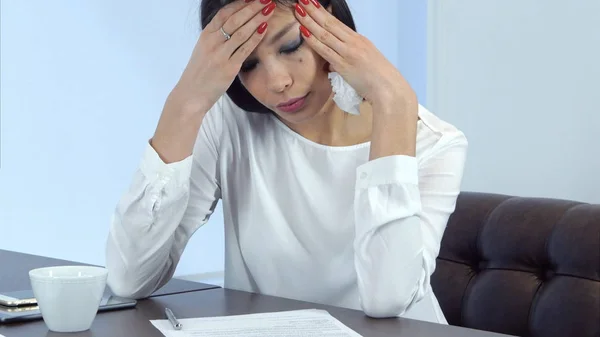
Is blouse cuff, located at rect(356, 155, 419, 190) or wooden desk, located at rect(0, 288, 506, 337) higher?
blouse cuff, located at rect(356, 155, 419, 190)

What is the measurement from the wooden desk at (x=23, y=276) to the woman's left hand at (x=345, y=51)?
0.41 meters

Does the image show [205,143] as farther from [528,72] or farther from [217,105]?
[528,72]

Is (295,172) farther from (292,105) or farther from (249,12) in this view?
(249,12)

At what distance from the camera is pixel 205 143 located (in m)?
1.53

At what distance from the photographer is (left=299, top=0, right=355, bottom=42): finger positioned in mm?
1380

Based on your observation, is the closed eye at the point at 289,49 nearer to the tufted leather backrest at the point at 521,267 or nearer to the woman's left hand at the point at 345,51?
the woman's left hand at the point at 345,51

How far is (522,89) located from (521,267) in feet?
3.79

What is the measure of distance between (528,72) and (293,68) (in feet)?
4.11

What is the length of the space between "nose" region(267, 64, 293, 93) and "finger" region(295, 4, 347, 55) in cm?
8

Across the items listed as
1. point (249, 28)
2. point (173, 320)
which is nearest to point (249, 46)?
point (249, 28)

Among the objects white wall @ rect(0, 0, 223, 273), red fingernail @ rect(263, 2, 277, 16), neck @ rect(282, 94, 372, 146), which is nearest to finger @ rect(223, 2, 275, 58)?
red fingernail @ rect(263, 2, 277, 16)

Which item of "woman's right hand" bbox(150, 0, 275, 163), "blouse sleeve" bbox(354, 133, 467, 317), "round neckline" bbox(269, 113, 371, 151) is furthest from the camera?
"round neckline" bbox(269, 113, 371, 151)

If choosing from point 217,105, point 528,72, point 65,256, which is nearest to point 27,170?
point 65,256

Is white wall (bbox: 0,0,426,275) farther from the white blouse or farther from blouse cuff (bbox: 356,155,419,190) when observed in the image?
blouse cuff (bbox: 356,155,419,190)
